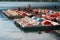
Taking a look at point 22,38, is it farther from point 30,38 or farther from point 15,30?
point 15,30

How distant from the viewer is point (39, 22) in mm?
7582

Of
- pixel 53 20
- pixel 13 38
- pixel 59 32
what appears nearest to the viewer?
pixel 13 38

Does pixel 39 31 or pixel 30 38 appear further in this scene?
pixel 39 31

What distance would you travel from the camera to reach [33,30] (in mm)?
6949

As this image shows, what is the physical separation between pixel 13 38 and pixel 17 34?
538mm

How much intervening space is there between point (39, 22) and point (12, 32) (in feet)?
3.52

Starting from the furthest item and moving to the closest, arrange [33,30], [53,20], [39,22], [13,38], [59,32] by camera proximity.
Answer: [53,20] → [39,22] → [33,30] → [59,32] → [13,38]

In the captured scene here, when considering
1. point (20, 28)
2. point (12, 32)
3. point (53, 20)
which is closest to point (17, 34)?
point (12, 32)

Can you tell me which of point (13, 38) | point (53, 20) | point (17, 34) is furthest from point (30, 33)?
point (53, 20)

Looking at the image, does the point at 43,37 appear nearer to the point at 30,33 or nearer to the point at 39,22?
the point at 30,33

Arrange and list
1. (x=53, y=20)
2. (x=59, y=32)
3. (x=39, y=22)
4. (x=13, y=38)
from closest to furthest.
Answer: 1. (x=13, y=38)
2. (x=59, y=32)
3. (x=39, y=22)
4. (x=53, y=20)

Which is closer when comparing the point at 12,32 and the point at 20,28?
the point at 12,32

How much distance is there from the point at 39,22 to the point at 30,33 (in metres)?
1.03

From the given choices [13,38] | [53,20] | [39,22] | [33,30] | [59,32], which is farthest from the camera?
[53,20]
